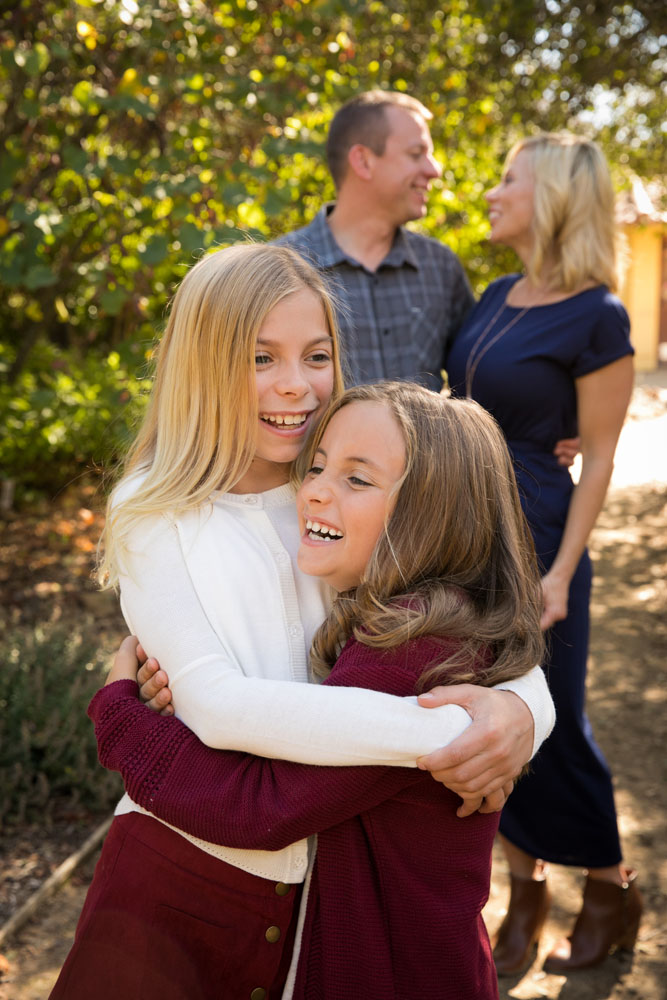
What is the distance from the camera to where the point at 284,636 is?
1840 mm

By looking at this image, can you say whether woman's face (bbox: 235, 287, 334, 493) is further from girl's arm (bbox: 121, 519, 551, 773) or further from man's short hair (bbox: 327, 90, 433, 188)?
man's short hair (bbox: 327, 90, 433, 188)

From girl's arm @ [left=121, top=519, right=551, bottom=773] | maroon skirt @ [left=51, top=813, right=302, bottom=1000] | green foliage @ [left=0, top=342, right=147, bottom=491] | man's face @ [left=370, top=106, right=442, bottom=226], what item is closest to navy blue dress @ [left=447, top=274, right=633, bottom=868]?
man's face @ [left=370, top=106, right=442, bottom=226]

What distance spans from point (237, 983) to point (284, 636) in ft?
1.98

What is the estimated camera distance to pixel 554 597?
9.92 ft

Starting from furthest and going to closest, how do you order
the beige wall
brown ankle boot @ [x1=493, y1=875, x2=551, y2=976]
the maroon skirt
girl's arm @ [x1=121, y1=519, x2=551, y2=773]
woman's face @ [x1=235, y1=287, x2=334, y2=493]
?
the beige wall → brown ankle boot @ [x1=493, y1=875, x2=551, y2=976] → woman's face @ [x1=235, y1=287, x2=334, y2=493] → the maroon skirt → girl's arm @ [x1=121, y1=519, x2=551, y2=773]

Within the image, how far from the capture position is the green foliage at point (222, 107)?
465 centimetres

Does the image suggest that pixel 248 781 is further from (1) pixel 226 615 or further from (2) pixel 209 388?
(2) pixel 209 388

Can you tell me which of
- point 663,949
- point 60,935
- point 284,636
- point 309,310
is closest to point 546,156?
point 309,310

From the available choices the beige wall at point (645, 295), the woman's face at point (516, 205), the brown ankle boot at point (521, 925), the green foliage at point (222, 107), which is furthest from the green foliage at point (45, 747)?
the beige wall at point (645, 295)

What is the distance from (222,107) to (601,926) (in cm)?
461

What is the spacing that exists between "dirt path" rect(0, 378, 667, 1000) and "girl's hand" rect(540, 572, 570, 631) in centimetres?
114

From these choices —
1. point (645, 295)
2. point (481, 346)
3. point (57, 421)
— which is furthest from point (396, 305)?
point (645, 295)

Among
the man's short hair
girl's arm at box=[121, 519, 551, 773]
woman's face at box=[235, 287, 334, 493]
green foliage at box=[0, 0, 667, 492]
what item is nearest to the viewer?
girl's arm at box=[121, 519, 551, 773]

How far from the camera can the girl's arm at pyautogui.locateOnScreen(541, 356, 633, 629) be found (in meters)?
3.07
